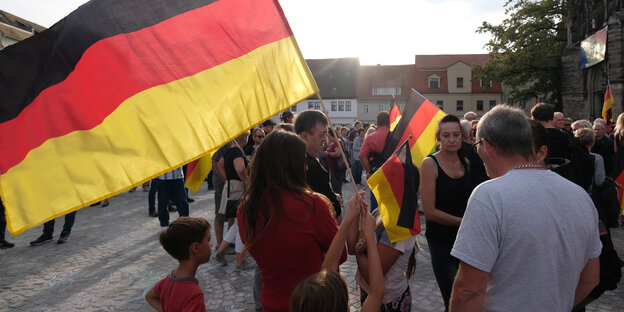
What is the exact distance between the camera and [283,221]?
2107mm

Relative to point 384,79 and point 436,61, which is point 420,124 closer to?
point 384,79

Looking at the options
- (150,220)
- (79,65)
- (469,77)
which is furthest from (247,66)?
(469,77)

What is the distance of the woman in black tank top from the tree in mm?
30747

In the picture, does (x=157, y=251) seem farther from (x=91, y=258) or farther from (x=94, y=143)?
(x=94, y=143)

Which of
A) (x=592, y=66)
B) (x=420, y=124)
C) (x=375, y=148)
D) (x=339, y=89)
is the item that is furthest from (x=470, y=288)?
(x=339, y=89)

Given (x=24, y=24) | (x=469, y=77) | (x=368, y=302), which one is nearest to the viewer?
(x=368, y=302)

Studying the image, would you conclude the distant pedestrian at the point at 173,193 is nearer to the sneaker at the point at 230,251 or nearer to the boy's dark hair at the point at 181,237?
the sneaker at the point at 230,251

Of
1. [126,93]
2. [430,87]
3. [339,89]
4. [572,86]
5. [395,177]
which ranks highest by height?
[339,89]

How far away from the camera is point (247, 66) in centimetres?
257

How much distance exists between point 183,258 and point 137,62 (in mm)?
1115

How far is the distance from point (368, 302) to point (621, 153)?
5148 millimetres

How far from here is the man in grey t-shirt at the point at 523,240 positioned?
1.67 m

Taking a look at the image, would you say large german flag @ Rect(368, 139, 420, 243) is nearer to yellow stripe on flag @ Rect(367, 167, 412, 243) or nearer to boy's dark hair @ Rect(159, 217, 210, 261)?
yellow stripe on flag @ Rect(367, 167, 412, 243)

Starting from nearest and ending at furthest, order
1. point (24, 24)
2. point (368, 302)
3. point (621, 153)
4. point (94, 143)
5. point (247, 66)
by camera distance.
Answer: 1. point (368, 302)
2. point (94, 143)
3. point (247, 66)
4. point (621, 153)
5. point (24, 24)
